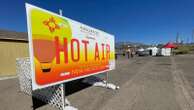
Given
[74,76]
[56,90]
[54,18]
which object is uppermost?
[54,18]

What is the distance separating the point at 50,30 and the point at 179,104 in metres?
4.32

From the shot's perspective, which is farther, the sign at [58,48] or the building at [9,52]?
the building at [9,52]

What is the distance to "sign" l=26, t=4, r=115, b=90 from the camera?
9.05 ft

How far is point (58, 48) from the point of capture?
10.8 feet

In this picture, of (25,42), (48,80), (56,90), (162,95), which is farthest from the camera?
(25,42)

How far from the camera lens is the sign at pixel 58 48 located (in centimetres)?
276

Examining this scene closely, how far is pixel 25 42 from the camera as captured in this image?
1100 centimetres

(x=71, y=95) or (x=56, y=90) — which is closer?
(x=56, y=90)

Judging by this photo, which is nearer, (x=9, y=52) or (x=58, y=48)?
(x=58, y=48)

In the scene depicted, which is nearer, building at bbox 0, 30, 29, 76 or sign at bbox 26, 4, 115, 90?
sign at bbox 26, 4, 115, 90

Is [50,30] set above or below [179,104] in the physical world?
above

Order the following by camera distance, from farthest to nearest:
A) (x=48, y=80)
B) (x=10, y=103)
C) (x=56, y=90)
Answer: (x=10, y=103) → (x=56, y=90) → (x=48, y=80)

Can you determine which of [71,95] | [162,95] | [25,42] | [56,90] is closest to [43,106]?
[56,90]

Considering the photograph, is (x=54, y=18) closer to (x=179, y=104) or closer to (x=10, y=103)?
(x=10, y=103)
